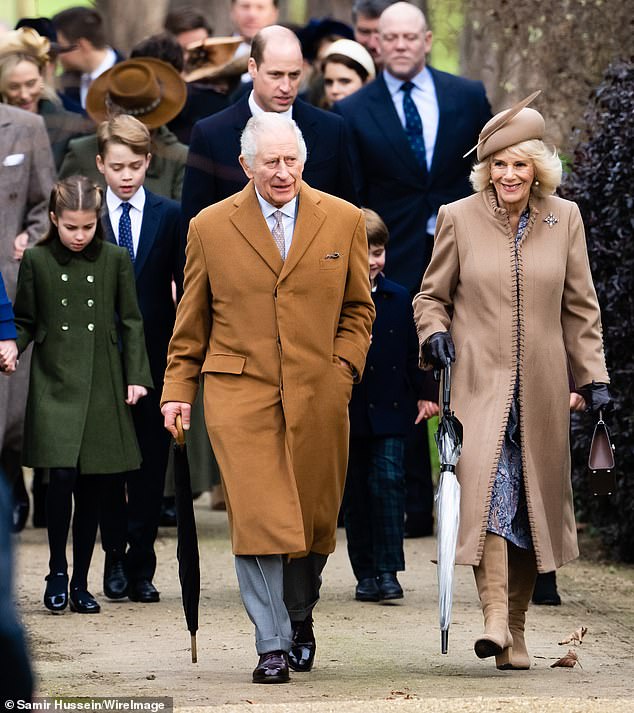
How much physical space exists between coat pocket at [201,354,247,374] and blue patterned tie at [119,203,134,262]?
228 cm

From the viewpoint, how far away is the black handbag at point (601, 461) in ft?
20.3

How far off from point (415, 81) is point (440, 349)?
11.5 feet

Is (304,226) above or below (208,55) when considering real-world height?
below

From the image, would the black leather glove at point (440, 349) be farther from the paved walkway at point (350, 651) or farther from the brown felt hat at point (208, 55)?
the brown felt hat at point (208, 55)

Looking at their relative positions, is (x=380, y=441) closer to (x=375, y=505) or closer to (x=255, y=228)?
(x=375, y=505)

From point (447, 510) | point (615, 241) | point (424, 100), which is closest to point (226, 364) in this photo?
point (447, 510)

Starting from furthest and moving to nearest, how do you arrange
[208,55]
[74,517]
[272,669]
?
[208,55]
[74,517]
[272,669]

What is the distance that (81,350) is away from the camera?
7.68 m

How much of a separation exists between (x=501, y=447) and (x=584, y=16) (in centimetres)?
576

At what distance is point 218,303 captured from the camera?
237 inches

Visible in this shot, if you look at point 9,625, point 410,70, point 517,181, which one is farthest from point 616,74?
point 9,625

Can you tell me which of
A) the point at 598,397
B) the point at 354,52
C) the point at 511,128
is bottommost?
the point at 598,397

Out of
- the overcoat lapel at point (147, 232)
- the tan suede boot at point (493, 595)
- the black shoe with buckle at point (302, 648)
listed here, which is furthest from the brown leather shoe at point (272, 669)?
the overcoat lapel at point (147, 232)

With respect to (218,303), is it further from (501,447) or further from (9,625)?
(9,625)
